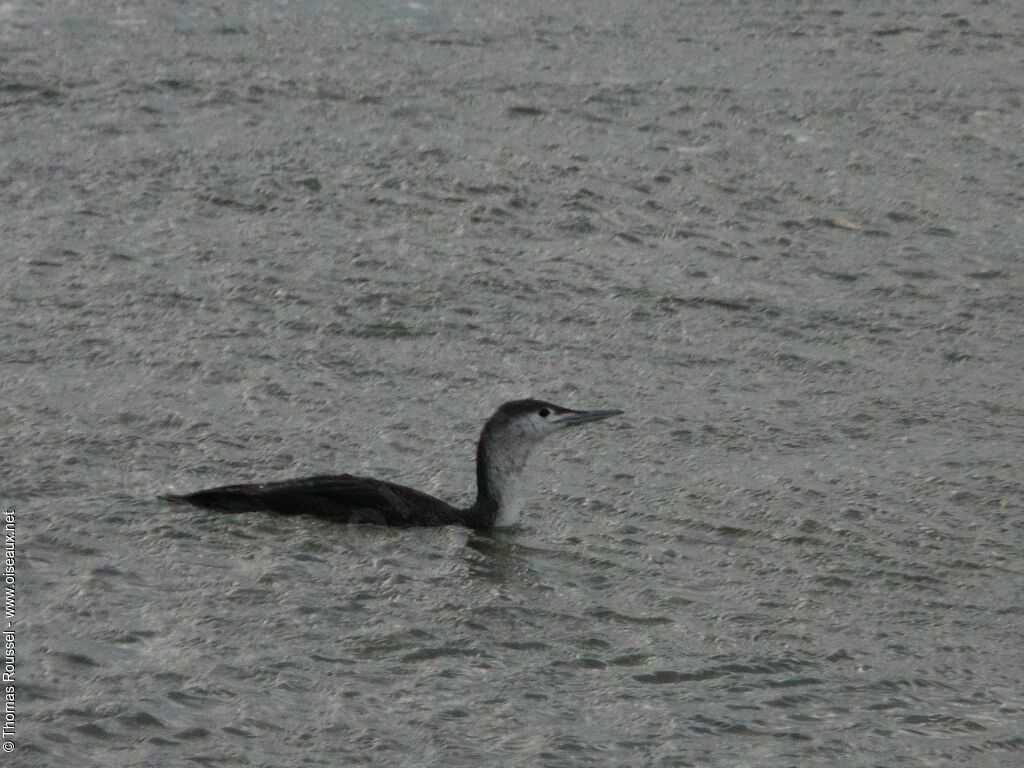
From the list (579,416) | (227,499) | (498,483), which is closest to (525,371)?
(579,416)

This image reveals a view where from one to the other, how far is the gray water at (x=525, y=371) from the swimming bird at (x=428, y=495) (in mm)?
132

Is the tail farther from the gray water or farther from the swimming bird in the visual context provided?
the gray water

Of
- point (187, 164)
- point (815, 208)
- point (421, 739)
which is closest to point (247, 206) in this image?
point (187, 164)

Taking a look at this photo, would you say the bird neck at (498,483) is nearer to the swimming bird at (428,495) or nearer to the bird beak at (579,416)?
the swimming bird at (428,495)

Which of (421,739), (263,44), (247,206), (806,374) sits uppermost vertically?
(263,44)

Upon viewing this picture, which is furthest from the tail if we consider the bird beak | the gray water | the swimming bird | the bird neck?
the bird beak

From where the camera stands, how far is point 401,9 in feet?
66.5

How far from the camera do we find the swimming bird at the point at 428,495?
1035cm

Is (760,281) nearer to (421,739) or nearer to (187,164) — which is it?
(187,164)

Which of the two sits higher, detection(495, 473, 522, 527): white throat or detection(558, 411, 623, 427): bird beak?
detection(558, 411, 623, 427): bird beak

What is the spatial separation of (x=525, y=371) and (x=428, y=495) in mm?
2135

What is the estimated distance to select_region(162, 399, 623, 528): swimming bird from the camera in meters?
10.4

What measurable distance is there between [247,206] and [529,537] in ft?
18.0

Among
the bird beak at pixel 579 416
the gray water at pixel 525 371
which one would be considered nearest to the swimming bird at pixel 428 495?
the bird beak at pixel 579 416
